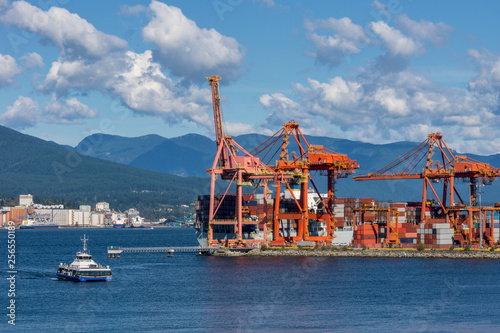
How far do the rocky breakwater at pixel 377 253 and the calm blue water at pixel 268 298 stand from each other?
4752 millimetres

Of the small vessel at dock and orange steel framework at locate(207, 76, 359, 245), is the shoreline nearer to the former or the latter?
orange steel framework at locate(207, 76, 359, 245)

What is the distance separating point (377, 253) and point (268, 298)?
44.9m

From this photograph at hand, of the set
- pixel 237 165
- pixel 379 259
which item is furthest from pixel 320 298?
pixel 237 165

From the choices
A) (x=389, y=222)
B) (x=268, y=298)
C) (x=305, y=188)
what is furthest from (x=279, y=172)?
(x=268, y=298)

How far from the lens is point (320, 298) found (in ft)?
221

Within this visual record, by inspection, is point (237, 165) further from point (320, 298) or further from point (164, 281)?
point (320, 298)

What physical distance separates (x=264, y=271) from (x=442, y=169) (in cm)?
4633

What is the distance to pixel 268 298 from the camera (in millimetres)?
67000

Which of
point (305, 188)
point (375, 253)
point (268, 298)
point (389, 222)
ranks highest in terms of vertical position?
point (305, 188)

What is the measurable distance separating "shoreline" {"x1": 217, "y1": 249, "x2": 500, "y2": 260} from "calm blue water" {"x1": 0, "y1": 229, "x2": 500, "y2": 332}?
4.76 m

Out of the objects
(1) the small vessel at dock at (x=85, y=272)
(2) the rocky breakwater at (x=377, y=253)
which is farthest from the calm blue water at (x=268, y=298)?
(2) the rocky breakwater at (x=377, y=253)

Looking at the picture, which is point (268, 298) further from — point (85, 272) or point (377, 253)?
point (377, 253)

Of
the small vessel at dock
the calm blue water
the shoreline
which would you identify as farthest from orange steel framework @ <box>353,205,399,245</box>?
the small vessel at dock

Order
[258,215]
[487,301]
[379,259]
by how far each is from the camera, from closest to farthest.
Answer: [487,301] → [379,259] → [258,215]
